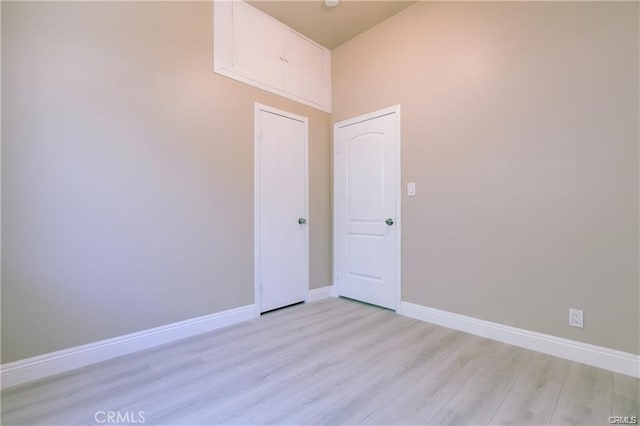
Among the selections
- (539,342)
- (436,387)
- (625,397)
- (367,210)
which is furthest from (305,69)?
(625,397)

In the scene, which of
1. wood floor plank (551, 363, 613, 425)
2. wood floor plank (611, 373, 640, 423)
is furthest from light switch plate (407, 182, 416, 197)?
wood floor plank (611, 373, 640, 423)

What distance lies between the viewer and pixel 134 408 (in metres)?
1.55

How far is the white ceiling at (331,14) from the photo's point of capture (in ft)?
9.48

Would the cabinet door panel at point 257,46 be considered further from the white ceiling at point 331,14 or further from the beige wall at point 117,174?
the beige wall at point 117,174

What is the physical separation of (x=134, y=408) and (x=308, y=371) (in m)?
0.96

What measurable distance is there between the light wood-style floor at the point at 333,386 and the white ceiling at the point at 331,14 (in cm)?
309

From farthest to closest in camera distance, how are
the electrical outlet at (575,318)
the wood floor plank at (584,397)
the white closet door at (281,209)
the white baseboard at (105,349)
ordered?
1. the white closet door at (281,209)
2. the electrical outlet at (575,318)
3. the white baseboard at (105,349)
4. the wood floor plank at (584,397)

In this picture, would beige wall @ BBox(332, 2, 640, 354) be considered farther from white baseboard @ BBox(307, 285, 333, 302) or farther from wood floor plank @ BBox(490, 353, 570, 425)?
white baseboard @ BBox(307, 285, 333, 302)

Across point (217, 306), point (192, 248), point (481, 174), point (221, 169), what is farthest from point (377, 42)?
point (217, 306)

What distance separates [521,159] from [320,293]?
2.43 m

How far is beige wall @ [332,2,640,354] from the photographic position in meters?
1.89

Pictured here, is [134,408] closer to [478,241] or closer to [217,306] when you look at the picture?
[217,306]

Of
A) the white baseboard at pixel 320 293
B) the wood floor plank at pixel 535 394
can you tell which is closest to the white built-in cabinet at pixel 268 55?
the white baseboard at pixel 320 293

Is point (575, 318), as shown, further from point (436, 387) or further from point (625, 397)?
point (436, 387)
